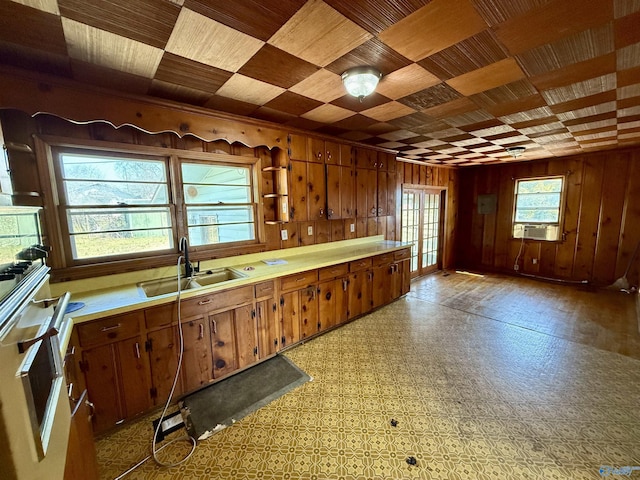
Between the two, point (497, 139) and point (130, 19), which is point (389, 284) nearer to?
point (497, 139)

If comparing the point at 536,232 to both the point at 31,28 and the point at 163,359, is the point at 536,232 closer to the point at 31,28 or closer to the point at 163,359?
the point at 163,359

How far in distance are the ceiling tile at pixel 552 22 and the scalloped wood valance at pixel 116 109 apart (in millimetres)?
2128

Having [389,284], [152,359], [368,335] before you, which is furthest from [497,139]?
[152,359]

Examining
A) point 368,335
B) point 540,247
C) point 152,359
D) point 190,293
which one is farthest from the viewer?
point 540,247

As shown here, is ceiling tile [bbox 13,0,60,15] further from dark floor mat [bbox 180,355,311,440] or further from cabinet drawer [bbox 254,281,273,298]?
dark floor mat [bbox 180,355,311,440]

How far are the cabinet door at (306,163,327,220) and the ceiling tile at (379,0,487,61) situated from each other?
178 cm

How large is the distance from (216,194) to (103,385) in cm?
180

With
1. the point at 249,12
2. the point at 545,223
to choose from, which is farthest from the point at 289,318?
the point at 545,223

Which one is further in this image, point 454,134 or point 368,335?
point 454,134

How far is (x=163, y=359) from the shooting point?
198cm

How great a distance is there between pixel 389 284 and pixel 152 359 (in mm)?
3053

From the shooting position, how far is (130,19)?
1309 mm

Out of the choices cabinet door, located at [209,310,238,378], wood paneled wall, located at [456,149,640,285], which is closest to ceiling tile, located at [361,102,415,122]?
cabinet door, located at [209,310,238,378]

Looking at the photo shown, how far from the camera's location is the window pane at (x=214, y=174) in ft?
8.33
